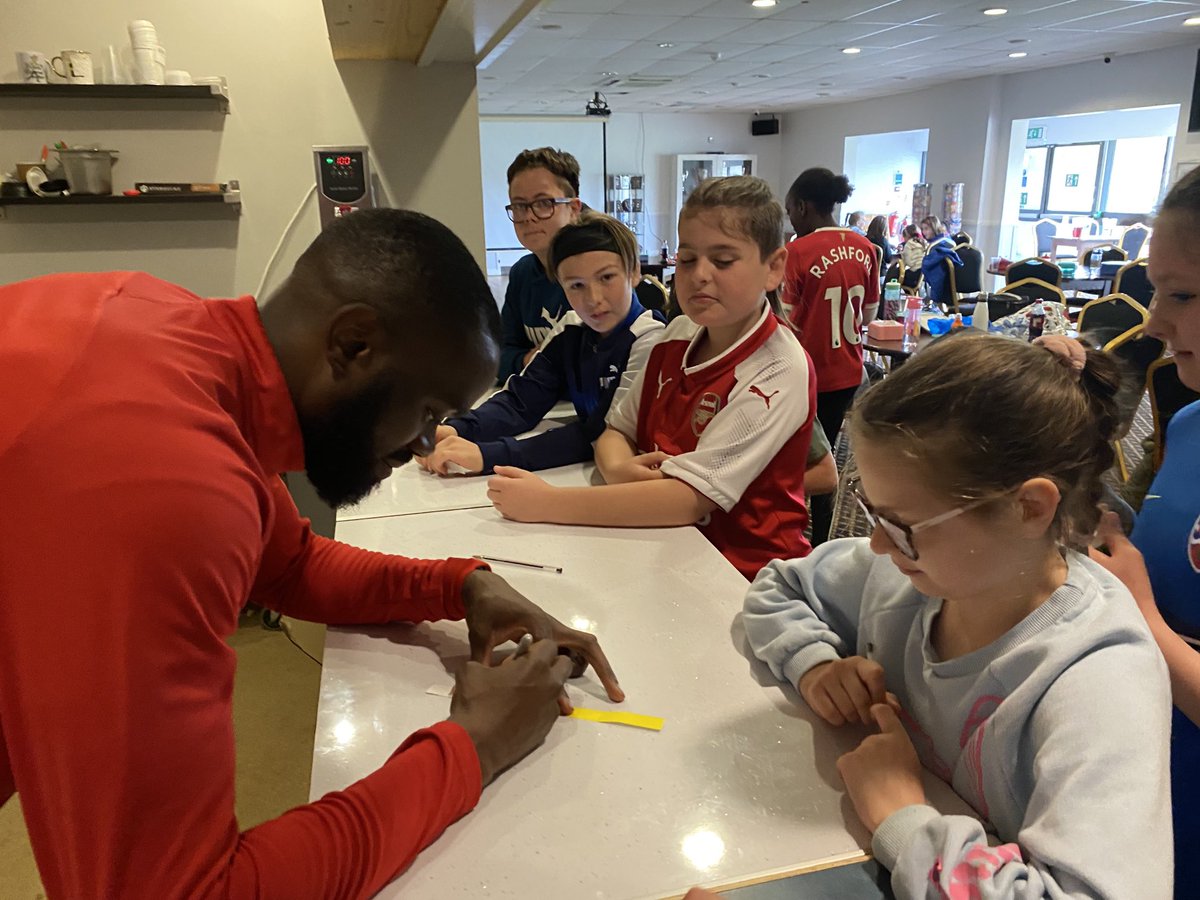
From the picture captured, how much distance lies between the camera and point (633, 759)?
2.85 feet

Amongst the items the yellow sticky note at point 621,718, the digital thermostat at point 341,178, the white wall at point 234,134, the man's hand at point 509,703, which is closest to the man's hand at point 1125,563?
the yellow sticky note at point 621,718

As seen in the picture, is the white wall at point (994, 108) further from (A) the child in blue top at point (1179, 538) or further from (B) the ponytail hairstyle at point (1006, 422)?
(B) the ponytail hairstyle at point (1006, 422)

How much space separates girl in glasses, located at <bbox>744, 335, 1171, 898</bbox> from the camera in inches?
25.7

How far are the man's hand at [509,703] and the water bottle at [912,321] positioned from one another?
4117 mm

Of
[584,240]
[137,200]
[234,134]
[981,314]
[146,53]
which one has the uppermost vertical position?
[146,53]

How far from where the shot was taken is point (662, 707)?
0.96m

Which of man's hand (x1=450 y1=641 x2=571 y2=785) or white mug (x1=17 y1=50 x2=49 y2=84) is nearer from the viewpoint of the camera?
man's hand (x1=450 y1=641 x2=571 y2=785)

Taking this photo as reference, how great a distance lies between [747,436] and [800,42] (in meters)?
7.28

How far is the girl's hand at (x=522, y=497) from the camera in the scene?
1.52m

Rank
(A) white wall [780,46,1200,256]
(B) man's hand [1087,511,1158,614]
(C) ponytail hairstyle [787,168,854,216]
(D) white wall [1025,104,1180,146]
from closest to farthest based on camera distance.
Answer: (B) man's hand [1087,511,1158,614]
(C) ponytail hairstyle [787,168,854,216]
(A) white wall [780,46,1200,256]
(D) white wall [1025,104,1180,146]

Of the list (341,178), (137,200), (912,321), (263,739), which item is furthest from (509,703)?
(912,321)

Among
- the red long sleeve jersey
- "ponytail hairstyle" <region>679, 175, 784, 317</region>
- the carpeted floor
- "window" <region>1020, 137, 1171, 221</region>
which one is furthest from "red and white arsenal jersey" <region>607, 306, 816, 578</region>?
"window" <region>1020, 137, 1171, 221</region>

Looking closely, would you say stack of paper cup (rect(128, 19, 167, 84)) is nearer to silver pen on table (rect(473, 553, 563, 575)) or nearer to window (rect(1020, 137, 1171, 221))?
silver pen on table (rect(473, 553, 563, 575))

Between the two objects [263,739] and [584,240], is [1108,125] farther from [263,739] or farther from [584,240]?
[263,739]
